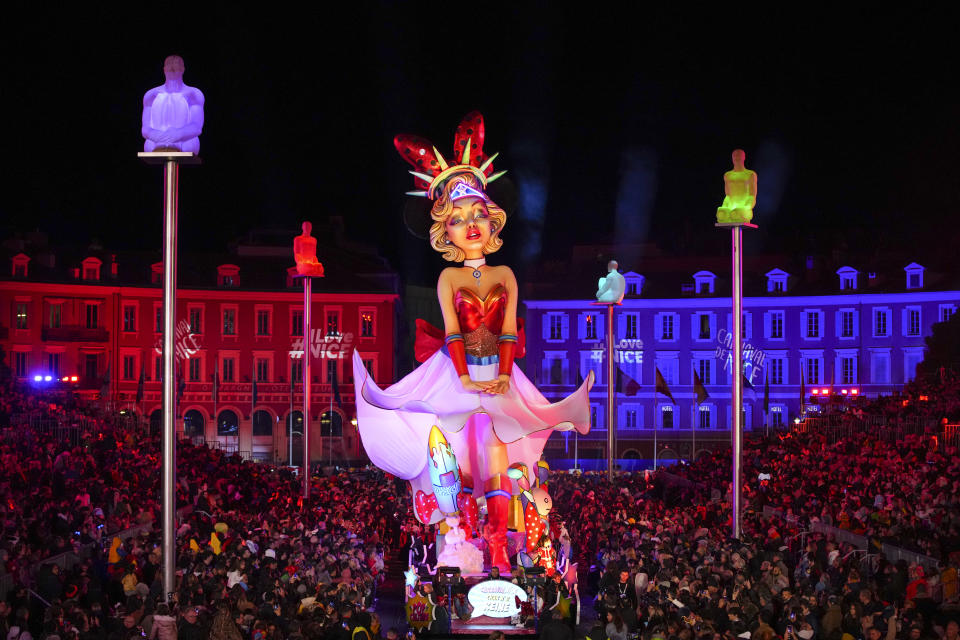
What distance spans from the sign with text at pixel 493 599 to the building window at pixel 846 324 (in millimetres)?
47120

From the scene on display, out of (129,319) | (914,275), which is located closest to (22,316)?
(129,319)

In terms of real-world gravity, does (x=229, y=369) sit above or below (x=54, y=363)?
below

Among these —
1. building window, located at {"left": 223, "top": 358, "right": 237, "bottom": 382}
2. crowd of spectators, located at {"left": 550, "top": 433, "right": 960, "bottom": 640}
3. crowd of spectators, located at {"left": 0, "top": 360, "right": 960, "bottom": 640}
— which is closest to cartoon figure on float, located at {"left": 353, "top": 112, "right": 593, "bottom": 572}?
crowd of spectators, located at {"left": 0, "top": 360, "right": 960, "bottom": 640}

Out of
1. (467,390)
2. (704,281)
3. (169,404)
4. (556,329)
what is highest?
(704,281)

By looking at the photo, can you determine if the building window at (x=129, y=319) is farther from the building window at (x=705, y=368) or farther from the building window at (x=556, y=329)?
the building window at (x=705, y=368)

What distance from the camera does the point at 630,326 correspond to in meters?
65.6

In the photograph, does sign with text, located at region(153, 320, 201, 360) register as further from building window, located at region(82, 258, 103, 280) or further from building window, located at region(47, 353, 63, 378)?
building window, located at region(47, 353, 63, 378)

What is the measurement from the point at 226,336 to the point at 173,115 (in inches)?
1872

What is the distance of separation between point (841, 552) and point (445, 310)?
7859mm

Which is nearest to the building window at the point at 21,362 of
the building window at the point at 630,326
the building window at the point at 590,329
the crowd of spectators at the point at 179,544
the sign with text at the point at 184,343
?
the sign with text at the point at 184,343

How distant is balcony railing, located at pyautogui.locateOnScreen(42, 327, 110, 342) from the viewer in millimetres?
57875

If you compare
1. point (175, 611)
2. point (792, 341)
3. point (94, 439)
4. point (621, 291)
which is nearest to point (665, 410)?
point (792, 341)

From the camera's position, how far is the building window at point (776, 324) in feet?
209

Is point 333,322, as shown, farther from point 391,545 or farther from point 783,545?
point 783,545
